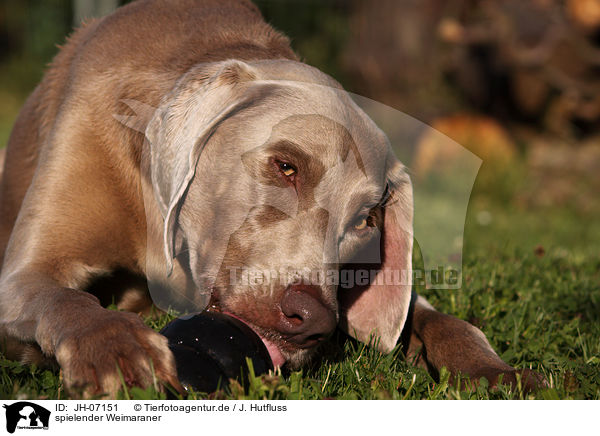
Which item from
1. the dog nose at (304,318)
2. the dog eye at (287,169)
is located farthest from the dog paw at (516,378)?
the dog eye at (287,169)

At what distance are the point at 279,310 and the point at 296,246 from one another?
0.28 m

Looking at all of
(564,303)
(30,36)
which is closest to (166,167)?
(564,303)

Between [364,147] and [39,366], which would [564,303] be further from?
[39,366]

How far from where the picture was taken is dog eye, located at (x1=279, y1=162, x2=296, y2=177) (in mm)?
2736

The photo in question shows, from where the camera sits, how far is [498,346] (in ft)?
10.3

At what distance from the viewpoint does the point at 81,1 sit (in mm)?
13086

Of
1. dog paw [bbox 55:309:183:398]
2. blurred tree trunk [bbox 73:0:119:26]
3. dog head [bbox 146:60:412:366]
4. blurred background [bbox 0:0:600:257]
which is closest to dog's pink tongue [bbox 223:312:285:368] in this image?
dog head [bbox 146:60:412:366]

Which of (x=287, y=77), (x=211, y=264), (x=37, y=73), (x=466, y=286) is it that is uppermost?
(x=287, y=77)

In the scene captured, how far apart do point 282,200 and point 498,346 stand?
1.20 m

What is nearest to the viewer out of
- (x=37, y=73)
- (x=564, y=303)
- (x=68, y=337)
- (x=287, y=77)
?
(x=68, y=337)
